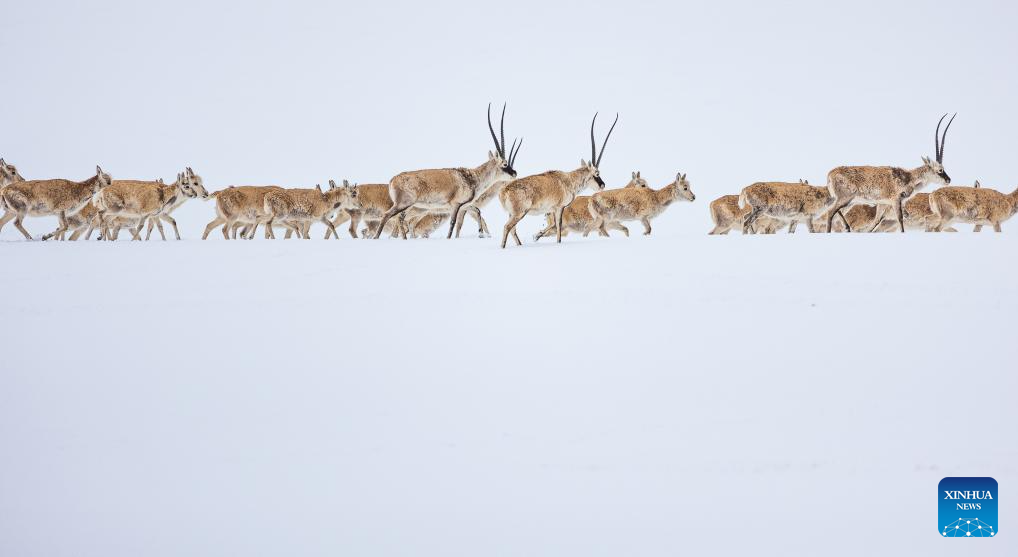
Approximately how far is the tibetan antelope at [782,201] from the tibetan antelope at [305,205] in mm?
8249

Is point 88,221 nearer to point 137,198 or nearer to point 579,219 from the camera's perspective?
point 137,198

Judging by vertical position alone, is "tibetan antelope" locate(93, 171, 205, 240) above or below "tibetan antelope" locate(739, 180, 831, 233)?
above

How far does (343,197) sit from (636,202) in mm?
6297

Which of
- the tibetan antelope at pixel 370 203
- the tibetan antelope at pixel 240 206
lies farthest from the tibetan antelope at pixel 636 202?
the tibetan antelope at pixel 240 206

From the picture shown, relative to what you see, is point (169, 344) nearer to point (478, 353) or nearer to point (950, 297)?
point (478, 353)

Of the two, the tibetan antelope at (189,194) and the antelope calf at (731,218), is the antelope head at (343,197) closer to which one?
the tibetan antelope at (189,194)

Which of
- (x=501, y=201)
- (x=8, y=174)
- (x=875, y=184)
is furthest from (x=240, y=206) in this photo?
(x=875, y=184)

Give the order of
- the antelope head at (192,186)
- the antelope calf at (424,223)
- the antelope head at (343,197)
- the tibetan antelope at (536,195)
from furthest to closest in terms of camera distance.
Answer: the antelope calf at (424,223) < the antelope head at (343,197) < the antelope head at (192,186) < the tibetan antelope at (536,195)

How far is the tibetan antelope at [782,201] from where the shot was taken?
18469 mm

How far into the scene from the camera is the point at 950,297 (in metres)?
10.9

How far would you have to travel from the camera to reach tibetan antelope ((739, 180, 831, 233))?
18.5m

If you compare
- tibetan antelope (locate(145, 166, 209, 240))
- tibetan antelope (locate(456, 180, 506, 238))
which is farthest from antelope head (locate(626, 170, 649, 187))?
tibetan antelope (locate(145, 166, 209, 240))

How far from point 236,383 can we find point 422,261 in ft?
16.9

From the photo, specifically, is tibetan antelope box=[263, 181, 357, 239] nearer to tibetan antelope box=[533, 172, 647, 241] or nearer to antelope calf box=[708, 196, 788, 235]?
tibetan antelope box=[533, 172, 647, 241]
